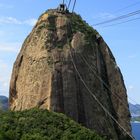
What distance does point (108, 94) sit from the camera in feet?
135

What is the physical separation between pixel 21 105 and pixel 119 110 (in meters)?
7.99

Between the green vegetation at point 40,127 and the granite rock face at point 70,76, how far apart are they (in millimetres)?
2856

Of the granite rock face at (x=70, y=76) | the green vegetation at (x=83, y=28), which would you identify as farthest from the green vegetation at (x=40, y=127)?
the green vegetation at (x=83, y=28)

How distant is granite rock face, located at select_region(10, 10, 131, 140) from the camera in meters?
38.2

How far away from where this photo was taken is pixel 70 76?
127ft

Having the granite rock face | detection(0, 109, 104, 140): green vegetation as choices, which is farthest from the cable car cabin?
detection(0, 109, 104, 140): green vegetation

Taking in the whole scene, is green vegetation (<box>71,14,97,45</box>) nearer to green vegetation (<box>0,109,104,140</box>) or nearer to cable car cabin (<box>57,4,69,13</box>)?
cable car cabin (<box>57,4,69,13</box>)

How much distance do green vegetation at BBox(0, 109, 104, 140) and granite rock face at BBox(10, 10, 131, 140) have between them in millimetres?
2856

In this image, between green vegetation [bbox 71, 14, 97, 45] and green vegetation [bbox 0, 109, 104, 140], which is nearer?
green vegetation [bbox 0, 109, 104, 140]

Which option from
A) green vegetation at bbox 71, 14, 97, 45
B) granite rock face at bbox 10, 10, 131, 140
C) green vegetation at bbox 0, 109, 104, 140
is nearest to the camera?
green vegetation at bbox 0, 109, 104, 140

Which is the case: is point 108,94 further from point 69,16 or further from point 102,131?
point 69,16

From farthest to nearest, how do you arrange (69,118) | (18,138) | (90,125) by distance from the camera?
(90,125)
(69,118)
(18,138)

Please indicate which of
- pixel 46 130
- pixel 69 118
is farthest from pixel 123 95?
pixel 46 130

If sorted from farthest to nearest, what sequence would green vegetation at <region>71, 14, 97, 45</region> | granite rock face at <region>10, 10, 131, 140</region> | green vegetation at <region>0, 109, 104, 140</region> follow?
1. green vegetation at <region>71, 14, 97, 45</region>
2. granite rock face at <region>10, 10, 131, 140</region>
3. green vegetation at <region>0, 109, 104, 140</region>
